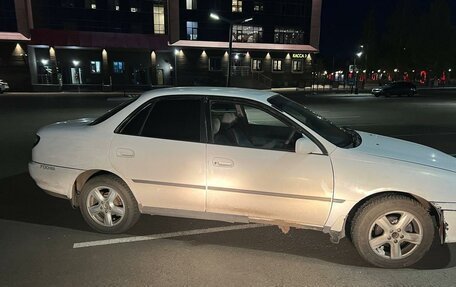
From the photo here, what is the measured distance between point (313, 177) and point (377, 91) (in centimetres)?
3452

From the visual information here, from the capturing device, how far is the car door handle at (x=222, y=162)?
3.96 metres

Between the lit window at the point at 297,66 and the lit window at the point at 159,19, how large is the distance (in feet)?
58.4

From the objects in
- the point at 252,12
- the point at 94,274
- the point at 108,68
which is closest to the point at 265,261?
the point at 94,274

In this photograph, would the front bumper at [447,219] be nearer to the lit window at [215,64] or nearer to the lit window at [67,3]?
the lit window at [215,64]

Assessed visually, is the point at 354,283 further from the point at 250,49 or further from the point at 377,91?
the point at 250,49

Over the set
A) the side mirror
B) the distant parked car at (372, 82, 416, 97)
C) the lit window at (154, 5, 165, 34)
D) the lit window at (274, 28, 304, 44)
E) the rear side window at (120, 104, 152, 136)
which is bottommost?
the distant parked car at (372, 82, 416, 97)

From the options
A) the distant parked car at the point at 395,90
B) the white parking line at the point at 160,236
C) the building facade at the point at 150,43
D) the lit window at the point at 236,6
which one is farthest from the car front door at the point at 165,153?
the lit window at the point at 236,6

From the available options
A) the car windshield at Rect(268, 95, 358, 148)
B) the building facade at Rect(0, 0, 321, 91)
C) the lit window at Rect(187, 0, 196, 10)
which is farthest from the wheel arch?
the lit window at Rect(187, 0, 196, 10)

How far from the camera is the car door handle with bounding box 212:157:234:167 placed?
396 cm

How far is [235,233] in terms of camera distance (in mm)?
4551

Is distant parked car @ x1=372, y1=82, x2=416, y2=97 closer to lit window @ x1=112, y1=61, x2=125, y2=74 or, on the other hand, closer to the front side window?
lit window @ x1=112, y1=61, x2=125, y2=74

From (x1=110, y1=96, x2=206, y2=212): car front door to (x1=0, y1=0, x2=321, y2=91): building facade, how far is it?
132 ft

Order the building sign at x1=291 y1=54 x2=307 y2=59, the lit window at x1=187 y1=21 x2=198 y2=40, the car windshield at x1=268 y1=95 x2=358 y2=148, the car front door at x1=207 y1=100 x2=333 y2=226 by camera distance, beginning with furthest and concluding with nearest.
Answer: the building sign at x1=291 y1=54 x2=307 y2=59
the lit window at x1=187 y1=21 x2=198 y2=40
the car windshield at x1=268 y1=95 x2=358 y2=148
the car front door at x1=207 y1=100 x2=333 y2=226

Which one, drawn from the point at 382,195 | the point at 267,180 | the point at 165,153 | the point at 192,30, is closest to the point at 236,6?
the point at 192,30
